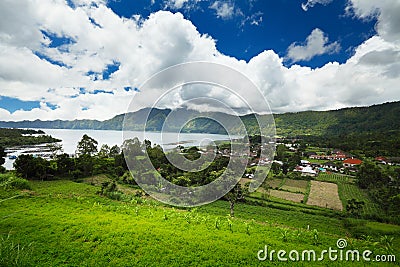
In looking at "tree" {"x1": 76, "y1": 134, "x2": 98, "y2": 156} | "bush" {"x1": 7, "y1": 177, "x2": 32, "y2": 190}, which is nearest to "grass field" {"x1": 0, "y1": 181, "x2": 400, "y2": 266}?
"bush" {"x1": 7, "y1": 177, "x2": 32, "y2": 190}

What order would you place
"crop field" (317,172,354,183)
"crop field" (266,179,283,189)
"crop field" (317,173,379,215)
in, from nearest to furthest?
"crop field" (317,173,379,215) → "crop field" (266,179,283,189) → "crop field" (317,172,354,183)

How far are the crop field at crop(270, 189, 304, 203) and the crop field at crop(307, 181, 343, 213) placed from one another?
133 cm

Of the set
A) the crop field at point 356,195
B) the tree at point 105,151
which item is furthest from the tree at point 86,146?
the crop field at point 356,195

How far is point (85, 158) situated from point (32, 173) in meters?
6.45

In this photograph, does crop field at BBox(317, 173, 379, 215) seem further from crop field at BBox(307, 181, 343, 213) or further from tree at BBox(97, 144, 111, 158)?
tree at BBox(97, 144, 111, 158)

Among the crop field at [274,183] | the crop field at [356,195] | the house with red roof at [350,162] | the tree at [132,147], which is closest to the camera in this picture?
the crop field at [356,195]

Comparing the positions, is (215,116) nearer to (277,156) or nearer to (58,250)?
(58,250)

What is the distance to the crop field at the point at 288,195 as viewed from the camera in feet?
105

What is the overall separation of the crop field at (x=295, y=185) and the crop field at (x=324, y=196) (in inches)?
51.3

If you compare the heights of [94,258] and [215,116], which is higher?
[215,116]

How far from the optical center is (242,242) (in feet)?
23.1

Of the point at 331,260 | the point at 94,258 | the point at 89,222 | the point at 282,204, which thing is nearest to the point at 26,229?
the point at 89,222

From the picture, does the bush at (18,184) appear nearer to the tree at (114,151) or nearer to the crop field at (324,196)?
the tree at (114,151)

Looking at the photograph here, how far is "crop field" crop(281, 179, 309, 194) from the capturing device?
36812 mm
